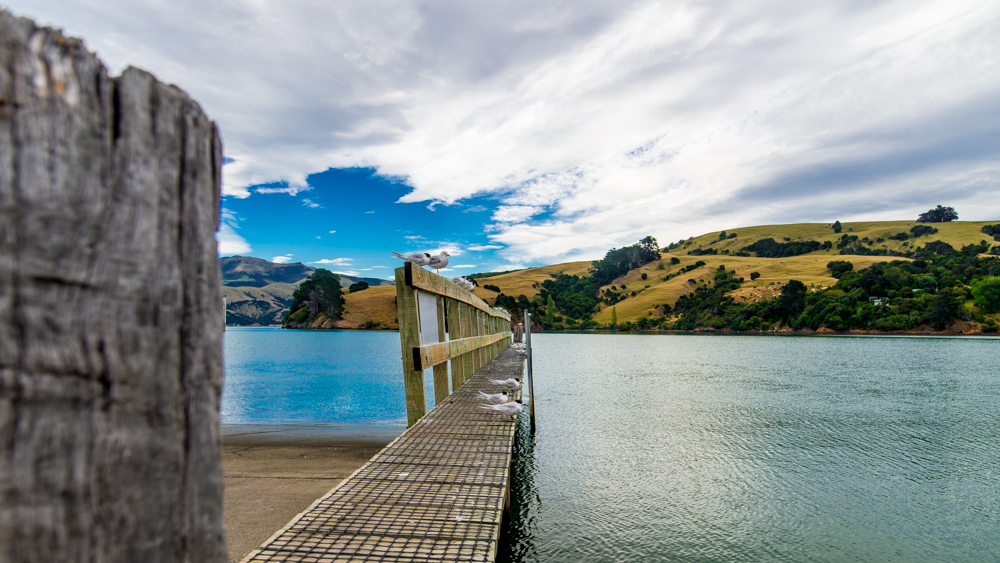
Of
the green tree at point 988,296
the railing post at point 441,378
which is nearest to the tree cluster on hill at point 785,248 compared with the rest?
the green tree at point 988,296

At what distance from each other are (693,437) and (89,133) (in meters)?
12.0

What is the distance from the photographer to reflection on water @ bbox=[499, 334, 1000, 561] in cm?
587

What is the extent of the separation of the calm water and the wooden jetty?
4.35 ft

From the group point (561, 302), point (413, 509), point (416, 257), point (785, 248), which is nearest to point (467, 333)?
point (416, 257)

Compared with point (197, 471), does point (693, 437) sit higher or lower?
lower

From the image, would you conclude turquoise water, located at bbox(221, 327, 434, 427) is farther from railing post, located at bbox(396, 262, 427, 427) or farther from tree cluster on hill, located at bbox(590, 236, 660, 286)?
tree cluster on hill, located at bbox(590, 236, 660, 286)

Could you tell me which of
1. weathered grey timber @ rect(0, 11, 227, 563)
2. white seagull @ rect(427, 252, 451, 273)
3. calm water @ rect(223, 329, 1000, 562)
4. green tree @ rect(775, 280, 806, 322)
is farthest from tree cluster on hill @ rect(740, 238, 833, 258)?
weathered grey timber @ rect(0, 11, 227, 563)

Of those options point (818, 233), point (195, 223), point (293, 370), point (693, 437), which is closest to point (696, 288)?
point (818, 233)

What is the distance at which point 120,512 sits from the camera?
89 centimetres

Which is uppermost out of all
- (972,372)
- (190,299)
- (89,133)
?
(89,133)

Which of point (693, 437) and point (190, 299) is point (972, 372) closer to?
point (693, 437)

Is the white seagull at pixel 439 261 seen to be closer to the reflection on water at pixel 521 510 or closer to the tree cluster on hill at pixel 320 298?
the reflection on water at pixel 521 510

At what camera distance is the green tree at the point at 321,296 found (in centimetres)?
9238

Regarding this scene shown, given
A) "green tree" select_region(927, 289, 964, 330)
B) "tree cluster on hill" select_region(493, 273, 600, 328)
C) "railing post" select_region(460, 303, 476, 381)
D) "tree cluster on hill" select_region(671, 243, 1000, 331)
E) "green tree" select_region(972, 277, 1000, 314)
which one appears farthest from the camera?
"tree cluster on hill" select_region(493, 273, 600, 328)
